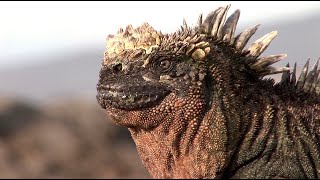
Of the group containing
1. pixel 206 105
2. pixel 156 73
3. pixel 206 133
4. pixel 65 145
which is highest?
pixel 156 73

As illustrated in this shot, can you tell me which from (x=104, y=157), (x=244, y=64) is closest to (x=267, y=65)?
(x=244, y=64)

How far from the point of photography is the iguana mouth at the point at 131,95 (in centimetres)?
582

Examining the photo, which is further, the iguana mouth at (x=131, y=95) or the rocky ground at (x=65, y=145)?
the rocky ground at (x=65, y=145)

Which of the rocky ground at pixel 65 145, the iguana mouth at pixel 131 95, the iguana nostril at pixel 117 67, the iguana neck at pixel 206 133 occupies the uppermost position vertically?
the iguana nostril at pixel 117 67

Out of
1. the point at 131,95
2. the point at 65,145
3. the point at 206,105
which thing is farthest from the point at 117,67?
the point at 65,145

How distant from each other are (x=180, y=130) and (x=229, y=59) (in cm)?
60

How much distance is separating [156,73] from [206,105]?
382 millimetres

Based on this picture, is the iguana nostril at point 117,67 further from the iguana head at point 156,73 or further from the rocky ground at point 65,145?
the rocky ground at point 65,145

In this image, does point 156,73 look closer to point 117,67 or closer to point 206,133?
point 117,67

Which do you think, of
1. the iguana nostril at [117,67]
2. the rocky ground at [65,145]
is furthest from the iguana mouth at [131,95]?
the rocky ground at [65,145]

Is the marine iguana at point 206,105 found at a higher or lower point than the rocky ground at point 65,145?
higher

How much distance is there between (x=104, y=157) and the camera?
23203mm

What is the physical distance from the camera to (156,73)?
19.4 ft

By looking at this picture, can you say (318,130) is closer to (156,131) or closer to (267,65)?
(267,65)
